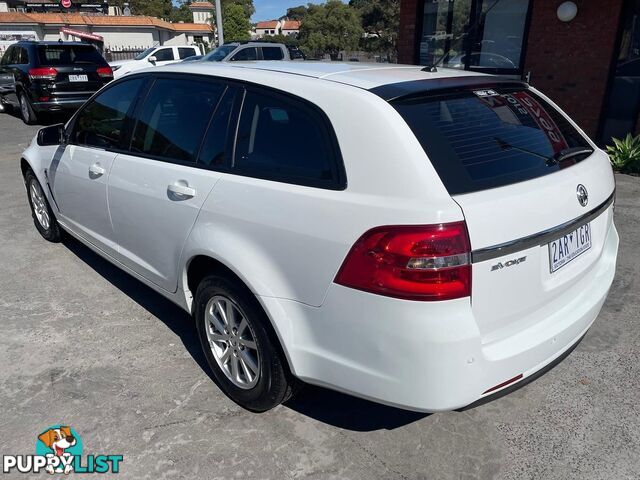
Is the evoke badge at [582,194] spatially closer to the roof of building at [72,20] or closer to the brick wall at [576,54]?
the brick wall at [576,54]

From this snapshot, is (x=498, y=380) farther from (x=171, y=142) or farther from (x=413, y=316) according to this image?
(x=171, y=142)

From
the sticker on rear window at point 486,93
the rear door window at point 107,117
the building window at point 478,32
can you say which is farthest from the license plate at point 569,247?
the building window at point 478,32

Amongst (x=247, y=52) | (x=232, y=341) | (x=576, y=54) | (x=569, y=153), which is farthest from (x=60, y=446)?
(x=247, y=52)

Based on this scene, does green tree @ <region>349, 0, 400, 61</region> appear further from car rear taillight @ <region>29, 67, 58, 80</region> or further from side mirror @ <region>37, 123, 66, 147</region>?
side mirror @ <region>37, 123, 66, 147</region>

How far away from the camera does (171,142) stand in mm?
2887

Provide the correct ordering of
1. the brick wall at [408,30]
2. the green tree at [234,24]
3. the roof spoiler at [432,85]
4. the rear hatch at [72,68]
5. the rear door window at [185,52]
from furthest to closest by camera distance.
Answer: the green tree at [234,24], the rear door window at [185,52], the rear hatch at [72,68], the brick wall at [408,30], the roof spoiler at [432,85]

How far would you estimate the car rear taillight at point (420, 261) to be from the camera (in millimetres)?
1808

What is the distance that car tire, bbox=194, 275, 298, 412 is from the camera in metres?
2.34

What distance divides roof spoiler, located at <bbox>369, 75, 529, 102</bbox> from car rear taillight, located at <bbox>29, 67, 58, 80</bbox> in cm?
1088

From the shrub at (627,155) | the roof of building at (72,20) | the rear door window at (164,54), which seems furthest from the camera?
the roof of building at (72,20)

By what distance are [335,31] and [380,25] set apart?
12.2 m

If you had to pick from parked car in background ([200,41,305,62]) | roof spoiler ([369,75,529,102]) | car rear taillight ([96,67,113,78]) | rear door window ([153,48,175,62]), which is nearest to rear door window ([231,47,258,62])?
parked car in background ([200,41,305,62])

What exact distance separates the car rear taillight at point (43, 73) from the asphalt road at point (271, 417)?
29.5 feet

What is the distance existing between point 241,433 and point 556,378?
1.80 meters
